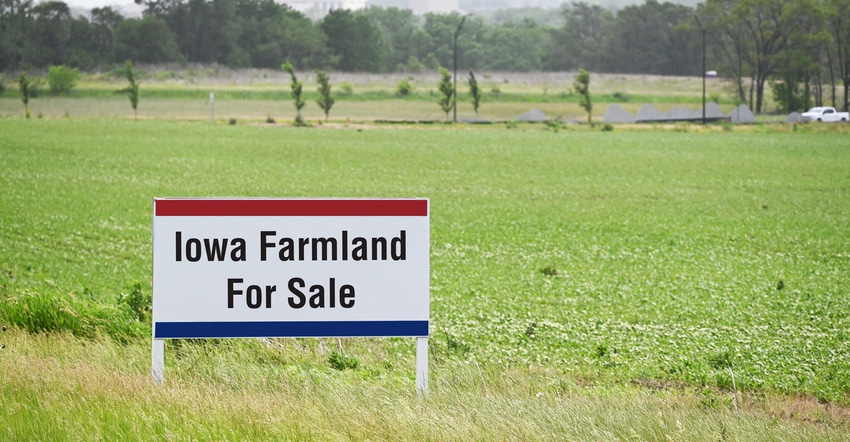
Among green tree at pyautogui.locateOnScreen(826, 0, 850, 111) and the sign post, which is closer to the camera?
the sign post

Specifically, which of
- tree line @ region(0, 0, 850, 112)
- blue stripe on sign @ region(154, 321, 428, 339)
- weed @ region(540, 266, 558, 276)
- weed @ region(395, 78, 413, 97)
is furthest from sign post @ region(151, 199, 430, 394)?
tree line @ region(0, 0, 850, 112)

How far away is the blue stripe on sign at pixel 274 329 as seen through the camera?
571 cm

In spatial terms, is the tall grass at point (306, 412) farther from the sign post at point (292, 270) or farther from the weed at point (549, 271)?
the weed at point (549, 271)

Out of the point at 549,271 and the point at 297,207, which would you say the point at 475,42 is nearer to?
the point at 549,271

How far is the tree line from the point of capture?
105 meters

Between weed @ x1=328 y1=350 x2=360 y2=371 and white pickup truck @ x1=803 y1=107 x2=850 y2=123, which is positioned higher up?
white pickup truck @ x1=803 y1=107 x2=850 y2=123

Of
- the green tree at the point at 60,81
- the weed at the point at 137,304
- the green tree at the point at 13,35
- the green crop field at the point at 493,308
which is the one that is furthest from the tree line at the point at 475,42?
the weed at the point at 137,304

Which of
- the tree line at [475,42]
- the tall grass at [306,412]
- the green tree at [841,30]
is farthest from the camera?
the tree line at [475,42]

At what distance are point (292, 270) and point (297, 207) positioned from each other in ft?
1.16

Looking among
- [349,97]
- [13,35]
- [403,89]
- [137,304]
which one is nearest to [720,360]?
[137,304]

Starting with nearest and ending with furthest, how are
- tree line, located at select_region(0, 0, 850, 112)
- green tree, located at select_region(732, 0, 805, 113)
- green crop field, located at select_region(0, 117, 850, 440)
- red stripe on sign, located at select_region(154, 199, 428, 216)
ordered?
green crop field, located at select_region(0, 117, 850, 440)
red stripe on sign, located at select_region(154, 199, 428, 216)
green tree, located at select_region(732, 0, 805, 113)
tree line, located at select_region(0, 0, 850, 112)

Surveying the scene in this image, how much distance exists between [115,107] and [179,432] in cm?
7575

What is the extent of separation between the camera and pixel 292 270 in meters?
5.77

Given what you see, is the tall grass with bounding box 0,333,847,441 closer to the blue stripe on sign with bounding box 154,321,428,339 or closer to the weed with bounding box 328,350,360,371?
the blue stripe on sign with bounding box 154,321,428,339
